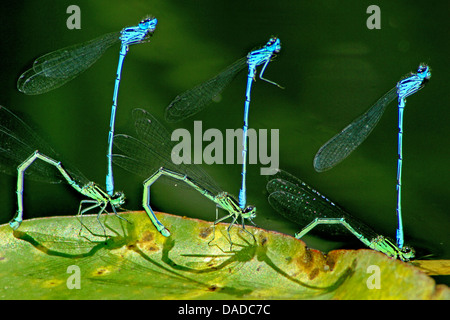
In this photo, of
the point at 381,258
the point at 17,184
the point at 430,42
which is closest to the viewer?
the point at 381,258

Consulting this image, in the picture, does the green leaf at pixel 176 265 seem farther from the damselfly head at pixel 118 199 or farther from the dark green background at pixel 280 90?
the dark green background at pixel 280 90

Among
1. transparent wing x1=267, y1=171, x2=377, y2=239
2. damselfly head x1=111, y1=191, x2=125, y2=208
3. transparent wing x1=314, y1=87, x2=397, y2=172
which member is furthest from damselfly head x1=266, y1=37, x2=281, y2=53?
damselfly head x1=111, y1=191, x2=125, y2=208

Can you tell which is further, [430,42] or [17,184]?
[17,184]

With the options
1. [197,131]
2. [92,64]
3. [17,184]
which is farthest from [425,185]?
[17,184]

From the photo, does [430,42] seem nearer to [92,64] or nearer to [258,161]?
[258,161]

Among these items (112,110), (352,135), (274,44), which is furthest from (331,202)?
(112,110)

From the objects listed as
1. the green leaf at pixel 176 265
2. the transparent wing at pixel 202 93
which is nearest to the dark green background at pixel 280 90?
the transparent wing at pixel 202 93

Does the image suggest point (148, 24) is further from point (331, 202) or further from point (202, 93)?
point (331, 202)
